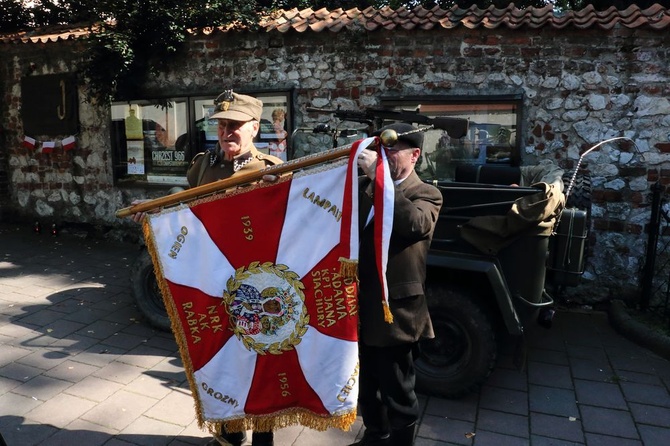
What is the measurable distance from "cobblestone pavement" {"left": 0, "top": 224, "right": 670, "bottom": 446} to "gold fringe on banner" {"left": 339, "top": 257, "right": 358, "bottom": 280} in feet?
4.25

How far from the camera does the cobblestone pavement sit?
10.2ft

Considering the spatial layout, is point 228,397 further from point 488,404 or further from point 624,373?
point 624,373

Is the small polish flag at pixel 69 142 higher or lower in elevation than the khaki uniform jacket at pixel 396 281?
higher

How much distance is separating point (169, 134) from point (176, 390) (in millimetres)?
4802

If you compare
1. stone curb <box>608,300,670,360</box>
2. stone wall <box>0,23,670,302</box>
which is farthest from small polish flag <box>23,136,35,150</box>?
stone curb <box>608,300,670,360</box>

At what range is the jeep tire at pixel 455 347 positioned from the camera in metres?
3.39

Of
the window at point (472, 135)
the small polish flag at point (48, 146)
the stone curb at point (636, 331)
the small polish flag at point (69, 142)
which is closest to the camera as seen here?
the stone curb at point (636, 331)

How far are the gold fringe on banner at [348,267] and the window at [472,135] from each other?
11.6 ft

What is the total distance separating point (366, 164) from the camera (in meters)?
2.27

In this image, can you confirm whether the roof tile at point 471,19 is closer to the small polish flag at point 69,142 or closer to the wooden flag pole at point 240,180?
the small polish flag at point 69,142

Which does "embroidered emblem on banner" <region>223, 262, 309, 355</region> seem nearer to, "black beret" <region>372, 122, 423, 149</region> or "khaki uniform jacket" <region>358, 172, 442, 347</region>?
"khaki uniform jacket" <region>358, 172, 442, 347</region>

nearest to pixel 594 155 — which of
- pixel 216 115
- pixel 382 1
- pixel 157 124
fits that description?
pixel 216 115

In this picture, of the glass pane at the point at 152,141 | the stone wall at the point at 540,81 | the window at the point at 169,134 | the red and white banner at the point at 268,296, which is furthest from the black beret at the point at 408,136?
the glass pane at the point at 152,141

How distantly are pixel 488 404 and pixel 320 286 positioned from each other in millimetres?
1835
